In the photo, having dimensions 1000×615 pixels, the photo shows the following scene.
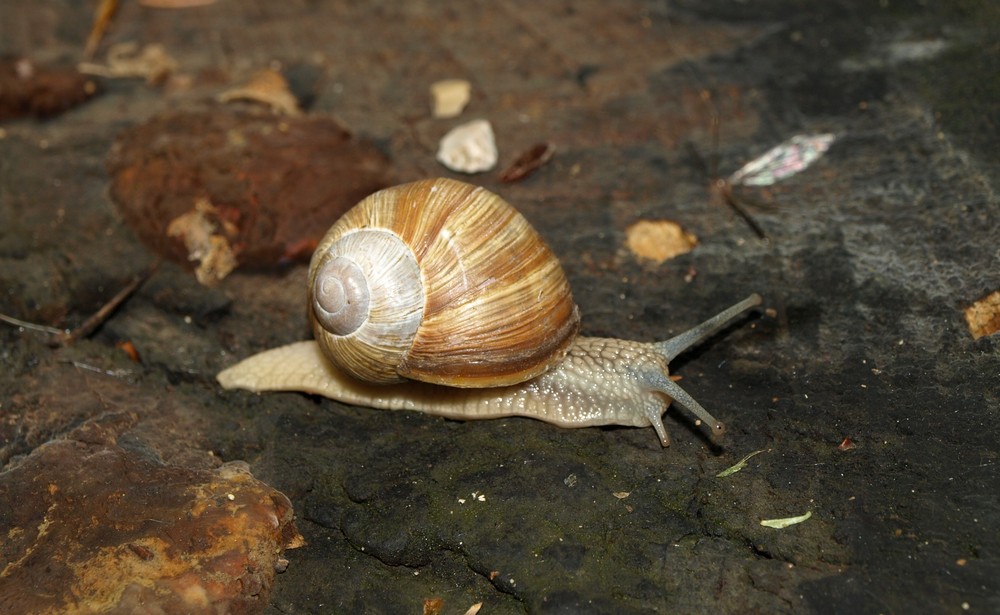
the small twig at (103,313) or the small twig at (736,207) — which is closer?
the small twig at (103,313)

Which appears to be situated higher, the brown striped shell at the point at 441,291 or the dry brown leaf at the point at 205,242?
the brown striped shell at the point at 441,291

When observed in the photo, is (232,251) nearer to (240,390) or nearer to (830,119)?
(240,390)

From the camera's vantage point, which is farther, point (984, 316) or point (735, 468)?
point (984, 316)

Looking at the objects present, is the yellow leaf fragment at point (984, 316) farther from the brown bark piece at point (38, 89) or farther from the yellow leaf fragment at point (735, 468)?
the brown bark piece at point (38, 89)

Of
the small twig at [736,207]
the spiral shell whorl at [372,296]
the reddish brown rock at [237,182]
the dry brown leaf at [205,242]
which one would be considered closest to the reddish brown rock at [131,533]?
the spiral shell whorl at [372,296]

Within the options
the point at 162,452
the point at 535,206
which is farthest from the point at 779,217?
the point at 162,452

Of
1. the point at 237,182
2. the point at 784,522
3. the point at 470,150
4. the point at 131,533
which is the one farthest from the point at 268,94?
the point at 784,522

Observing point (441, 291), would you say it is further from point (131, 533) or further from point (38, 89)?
point (38, 89)
